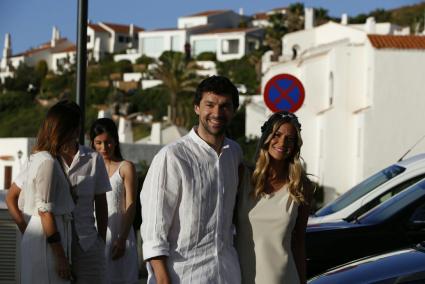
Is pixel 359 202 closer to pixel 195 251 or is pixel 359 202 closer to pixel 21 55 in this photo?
pixel 195 251

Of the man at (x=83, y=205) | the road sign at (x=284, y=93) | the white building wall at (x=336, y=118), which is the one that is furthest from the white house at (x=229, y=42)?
the man at (x=83, y=205)

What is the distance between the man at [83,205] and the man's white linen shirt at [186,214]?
55.1 inches

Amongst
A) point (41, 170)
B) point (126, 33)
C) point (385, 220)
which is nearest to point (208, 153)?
point (41, 170)

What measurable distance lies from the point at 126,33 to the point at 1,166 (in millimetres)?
123657

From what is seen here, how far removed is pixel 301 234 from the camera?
5.89m

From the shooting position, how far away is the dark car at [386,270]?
21.9 feet

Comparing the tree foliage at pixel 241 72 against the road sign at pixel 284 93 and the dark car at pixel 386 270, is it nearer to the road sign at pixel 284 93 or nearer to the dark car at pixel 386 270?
the road sign at pixel 284 93

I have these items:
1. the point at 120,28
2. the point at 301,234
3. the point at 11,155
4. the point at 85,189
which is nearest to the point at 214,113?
the point at 301,234

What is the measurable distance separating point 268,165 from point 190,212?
732 mm

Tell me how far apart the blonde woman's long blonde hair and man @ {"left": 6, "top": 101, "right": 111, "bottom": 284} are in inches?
52.5

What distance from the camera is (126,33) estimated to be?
158 metres

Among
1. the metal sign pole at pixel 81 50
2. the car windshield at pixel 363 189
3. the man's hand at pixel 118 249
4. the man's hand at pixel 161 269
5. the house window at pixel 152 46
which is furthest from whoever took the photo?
the house window at pixel 152 46

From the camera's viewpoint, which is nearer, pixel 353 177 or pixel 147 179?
pixel 147 179

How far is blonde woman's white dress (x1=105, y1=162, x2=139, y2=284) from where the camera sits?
7.88m
